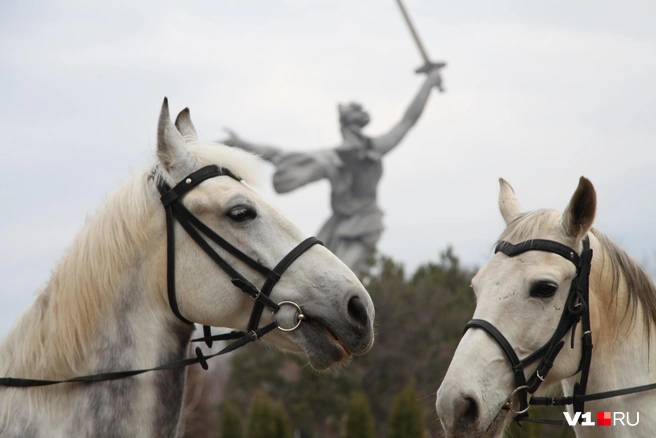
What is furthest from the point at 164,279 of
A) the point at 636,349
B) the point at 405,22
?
the point at 405,22

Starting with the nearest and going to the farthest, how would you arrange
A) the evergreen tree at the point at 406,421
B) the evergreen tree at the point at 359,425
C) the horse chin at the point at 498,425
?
the horse chin at the point at 498,425, the evergreen tree at the point at 406,421, the evergreen tree at the point at 359,425

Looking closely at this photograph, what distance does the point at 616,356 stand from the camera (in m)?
4.16

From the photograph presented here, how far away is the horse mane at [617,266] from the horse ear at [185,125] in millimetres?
1800

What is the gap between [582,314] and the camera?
4.04 meters

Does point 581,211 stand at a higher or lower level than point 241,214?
higher

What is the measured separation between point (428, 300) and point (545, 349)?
2503 cm

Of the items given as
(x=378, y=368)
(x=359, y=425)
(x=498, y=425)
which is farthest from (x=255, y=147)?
(x=498, y=425)

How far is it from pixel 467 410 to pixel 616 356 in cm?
96

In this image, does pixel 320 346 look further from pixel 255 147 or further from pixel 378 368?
pixel 378 368

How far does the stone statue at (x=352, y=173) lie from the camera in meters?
27.5

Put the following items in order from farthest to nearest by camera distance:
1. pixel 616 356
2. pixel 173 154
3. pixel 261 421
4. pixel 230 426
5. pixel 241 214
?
pixel 230 426, pixel 261 421, pixel 616 356, pixel 173 154, pixel 241 214

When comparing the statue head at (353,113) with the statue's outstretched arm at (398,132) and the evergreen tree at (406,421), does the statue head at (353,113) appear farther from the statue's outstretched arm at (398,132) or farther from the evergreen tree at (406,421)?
the evergreen tree at (406,421)

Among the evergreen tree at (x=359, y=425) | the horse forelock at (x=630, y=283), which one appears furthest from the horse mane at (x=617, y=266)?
the evergreen tree at (x=359, y=425)

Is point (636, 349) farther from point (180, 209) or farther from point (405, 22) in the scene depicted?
point (405, 22)
